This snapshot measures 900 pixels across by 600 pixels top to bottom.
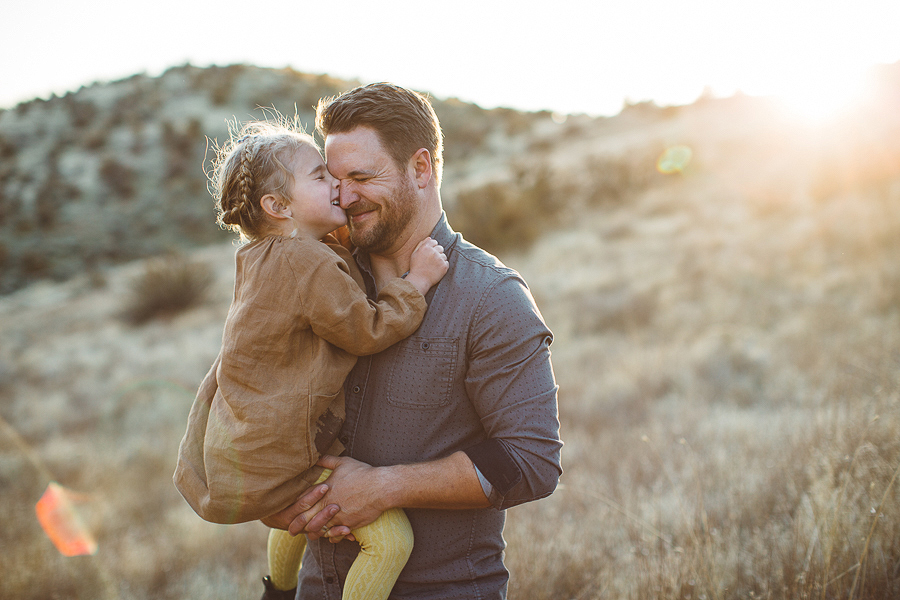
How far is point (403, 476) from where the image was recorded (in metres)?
1.67

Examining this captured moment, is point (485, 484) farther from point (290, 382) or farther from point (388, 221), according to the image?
point (388, 221)

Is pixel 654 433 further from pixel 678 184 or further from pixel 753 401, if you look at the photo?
pixel 678 184

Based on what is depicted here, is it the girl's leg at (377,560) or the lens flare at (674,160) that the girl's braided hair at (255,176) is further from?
the lens flare at (674,160)

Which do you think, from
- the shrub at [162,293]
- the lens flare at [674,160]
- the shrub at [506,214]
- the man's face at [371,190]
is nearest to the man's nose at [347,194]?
the man's face at [371,190]

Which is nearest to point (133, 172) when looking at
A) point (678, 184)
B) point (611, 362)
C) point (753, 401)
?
point (678, 184)

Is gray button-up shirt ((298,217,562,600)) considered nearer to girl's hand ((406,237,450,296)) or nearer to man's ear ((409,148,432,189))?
girl's hand ((406,237,450,296))

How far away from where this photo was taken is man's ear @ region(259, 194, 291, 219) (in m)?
2.00

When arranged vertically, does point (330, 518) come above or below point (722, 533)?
above

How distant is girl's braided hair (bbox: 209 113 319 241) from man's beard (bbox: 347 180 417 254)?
31 centimetres

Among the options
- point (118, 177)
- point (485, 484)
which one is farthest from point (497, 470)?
point (118, 177)

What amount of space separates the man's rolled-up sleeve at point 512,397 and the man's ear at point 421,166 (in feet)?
1.84

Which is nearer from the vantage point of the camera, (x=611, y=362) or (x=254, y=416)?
(x=254, y=416)

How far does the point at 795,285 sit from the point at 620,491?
5959 millimetres

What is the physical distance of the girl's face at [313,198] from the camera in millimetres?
2020
